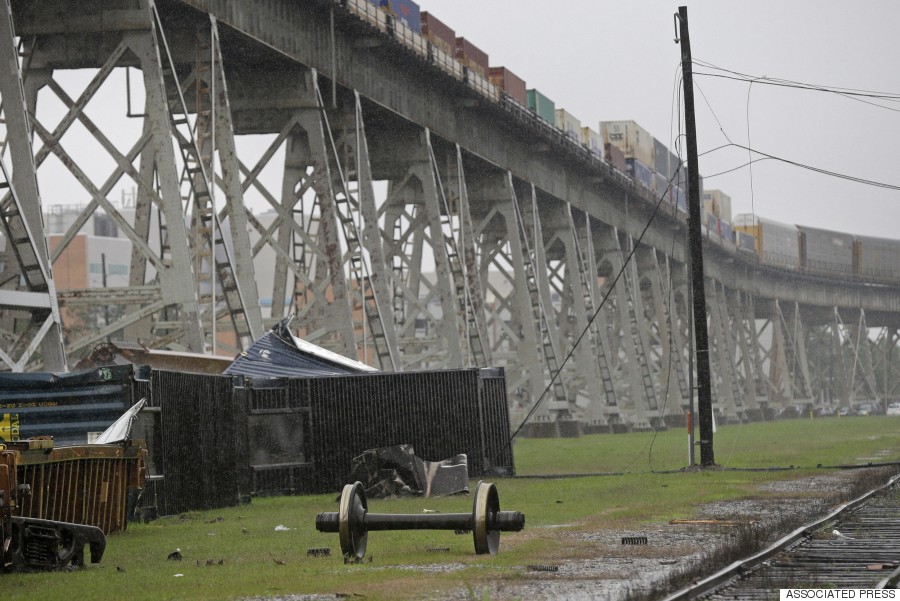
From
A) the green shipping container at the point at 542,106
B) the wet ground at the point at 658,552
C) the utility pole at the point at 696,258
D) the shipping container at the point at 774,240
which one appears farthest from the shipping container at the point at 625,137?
the wet ground at the point at 658,552

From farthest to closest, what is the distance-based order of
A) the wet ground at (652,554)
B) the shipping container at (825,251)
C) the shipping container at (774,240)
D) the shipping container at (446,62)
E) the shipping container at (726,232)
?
the shipping container at (825,251) → the shipping container at (774,240) → the shipping container at (726,232) → the shipping container at (446,62) → the wet ground at (652,554)

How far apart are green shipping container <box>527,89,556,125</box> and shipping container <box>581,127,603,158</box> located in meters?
3.44

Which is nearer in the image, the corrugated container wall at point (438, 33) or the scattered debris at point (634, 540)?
the scattered debris at point (634, 540)

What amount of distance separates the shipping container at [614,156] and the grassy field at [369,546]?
43.0 meters

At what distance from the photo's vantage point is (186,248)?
28.7 m

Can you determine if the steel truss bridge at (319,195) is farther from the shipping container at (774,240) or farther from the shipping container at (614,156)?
the shipping container at (774,240)

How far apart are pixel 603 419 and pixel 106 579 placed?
56090mm

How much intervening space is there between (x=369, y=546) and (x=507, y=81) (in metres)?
44.2

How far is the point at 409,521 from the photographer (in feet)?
43.2

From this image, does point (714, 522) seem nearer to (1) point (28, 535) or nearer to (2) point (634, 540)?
(2) point (634, 540)

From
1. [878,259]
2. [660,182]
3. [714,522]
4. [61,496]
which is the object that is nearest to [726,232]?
[660,182]

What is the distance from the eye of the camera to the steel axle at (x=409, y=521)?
518 inches

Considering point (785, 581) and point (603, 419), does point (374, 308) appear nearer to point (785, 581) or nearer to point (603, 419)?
point (603, 419)

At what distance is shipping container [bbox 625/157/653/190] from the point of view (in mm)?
78075
